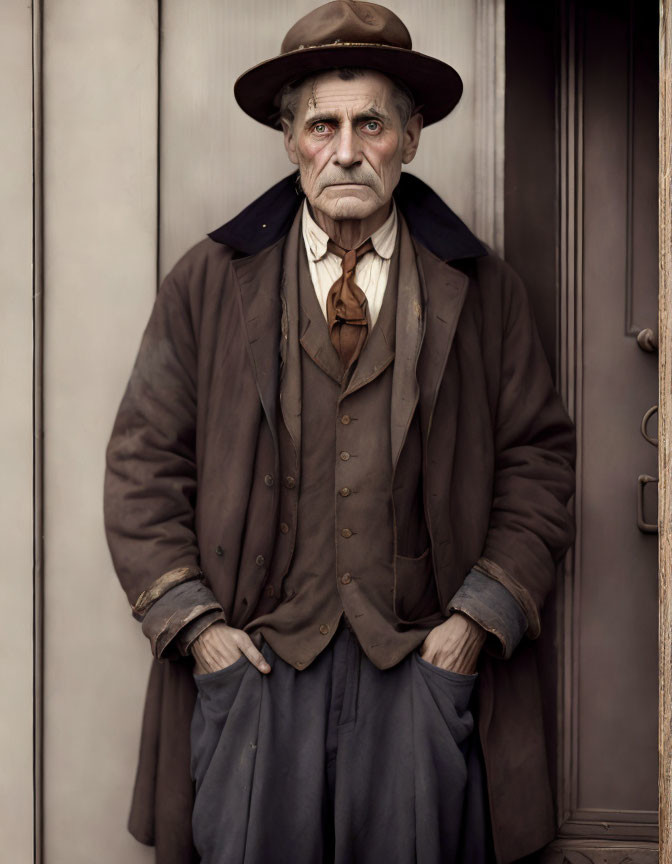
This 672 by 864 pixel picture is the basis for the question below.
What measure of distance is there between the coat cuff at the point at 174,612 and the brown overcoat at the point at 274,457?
0.05 meters

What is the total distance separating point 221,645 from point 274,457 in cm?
42

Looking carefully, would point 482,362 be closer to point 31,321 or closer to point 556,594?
point 556,594

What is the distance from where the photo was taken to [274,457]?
2.31 m

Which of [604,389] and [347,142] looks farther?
[604,389]

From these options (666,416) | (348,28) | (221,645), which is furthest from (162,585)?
(348,28)

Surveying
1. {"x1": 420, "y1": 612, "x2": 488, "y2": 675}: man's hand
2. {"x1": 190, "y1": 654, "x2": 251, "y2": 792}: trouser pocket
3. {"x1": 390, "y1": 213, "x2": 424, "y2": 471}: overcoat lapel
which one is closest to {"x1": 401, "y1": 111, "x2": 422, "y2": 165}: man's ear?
{"x1": 390, "y1": 213, "x2": 424, "y2": 471}: overcoat lapel

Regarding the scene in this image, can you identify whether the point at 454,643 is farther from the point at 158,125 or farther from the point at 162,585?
the point at 158,125

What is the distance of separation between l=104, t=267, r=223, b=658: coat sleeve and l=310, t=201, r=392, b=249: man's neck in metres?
0.36


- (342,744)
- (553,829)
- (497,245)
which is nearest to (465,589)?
(342,744)

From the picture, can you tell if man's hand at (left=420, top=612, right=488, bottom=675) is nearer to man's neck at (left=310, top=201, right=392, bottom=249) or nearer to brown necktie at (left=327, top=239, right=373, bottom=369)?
brown necktie at (left=327, top=239, right=373, bottom=369)

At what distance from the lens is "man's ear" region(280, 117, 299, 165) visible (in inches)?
93.1

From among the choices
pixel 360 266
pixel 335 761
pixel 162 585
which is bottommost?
pixel 335 761

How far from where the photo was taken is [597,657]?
267cm

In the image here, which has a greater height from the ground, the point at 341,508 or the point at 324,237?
the point at 324,237
